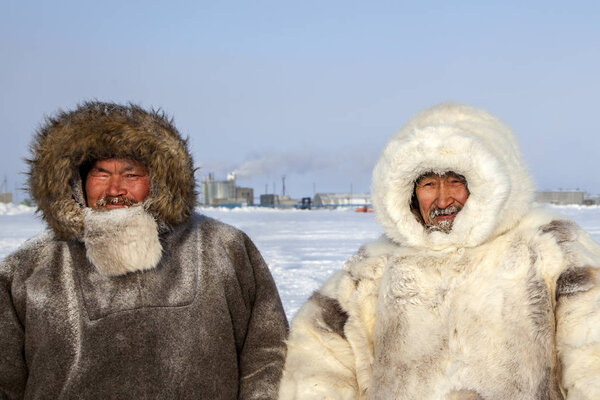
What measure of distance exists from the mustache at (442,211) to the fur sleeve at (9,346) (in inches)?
55.6

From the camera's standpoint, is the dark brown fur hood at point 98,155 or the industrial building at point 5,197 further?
the industrial building at point 5,197

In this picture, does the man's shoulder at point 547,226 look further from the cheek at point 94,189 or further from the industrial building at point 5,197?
the industrial building at point 5,197

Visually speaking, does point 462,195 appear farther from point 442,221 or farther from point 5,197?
point 5,197

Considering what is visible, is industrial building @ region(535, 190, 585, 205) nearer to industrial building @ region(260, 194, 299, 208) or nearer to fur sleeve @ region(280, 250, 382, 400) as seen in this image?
industrial building @ region(260, 194, 299, 208)

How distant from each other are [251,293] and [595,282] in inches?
45.7

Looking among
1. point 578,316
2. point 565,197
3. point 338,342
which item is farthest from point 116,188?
point 565,197

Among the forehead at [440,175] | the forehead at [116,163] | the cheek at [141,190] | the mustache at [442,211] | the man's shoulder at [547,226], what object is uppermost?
the forehead at [116,163]

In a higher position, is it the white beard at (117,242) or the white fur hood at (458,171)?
the white fur hood at (458,171)

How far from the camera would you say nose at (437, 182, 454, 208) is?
6.87ft

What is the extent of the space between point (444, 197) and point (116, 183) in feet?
3.74

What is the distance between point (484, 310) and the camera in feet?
6.09

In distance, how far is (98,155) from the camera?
2.18 metres

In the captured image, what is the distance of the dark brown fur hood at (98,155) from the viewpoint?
2.11 metres

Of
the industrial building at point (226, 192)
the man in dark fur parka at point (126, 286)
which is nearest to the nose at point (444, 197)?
the man in dark fur parka at point (126, 286)
